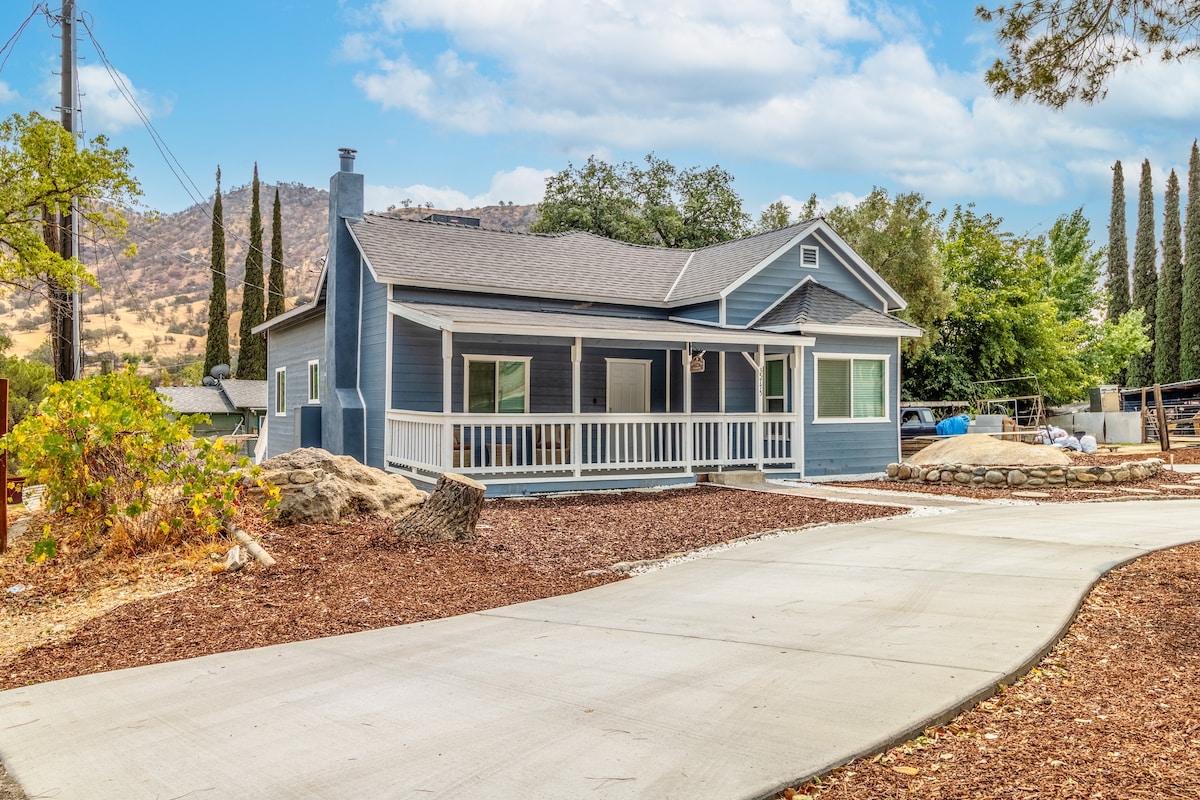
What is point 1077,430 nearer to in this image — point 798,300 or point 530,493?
point 798,300

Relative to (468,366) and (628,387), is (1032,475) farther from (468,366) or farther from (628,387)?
(468,366)

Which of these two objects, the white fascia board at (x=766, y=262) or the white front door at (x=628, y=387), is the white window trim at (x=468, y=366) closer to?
the white front door at (x=628, y=387)

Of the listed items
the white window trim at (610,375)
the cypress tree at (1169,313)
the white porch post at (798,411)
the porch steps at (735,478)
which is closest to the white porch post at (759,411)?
the porch steps at (735,478)

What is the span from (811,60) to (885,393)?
767cm

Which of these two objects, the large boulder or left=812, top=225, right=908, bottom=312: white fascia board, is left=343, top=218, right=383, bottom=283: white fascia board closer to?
the large boulder

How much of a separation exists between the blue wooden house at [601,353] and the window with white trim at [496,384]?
3cm

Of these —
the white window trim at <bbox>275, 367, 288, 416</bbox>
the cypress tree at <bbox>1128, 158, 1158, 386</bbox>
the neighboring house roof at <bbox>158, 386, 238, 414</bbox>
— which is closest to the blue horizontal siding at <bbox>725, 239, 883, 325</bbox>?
the white window trim at <bbox>275, 367, 288, 416</bbox>

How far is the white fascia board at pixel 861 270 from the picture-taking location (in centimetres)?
1888

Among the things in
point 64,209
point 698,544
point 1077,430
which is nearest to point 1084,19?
point 698,544

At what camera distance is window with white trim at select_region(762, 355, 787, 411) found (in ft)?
58.0

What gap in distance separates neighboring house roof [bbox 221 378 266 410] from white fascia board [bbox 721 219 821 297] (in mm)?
20795

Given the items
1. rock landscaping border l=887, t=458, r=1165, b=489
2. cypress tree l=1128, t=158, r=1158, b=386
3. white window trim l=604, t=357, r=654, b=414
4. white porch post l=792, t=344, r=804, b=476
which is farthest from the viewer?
cypress tree l=1128, t=158, r=1158, b=386

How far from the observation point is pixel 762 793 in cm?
314

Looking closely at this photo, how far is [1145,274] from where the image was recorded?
161 feet
